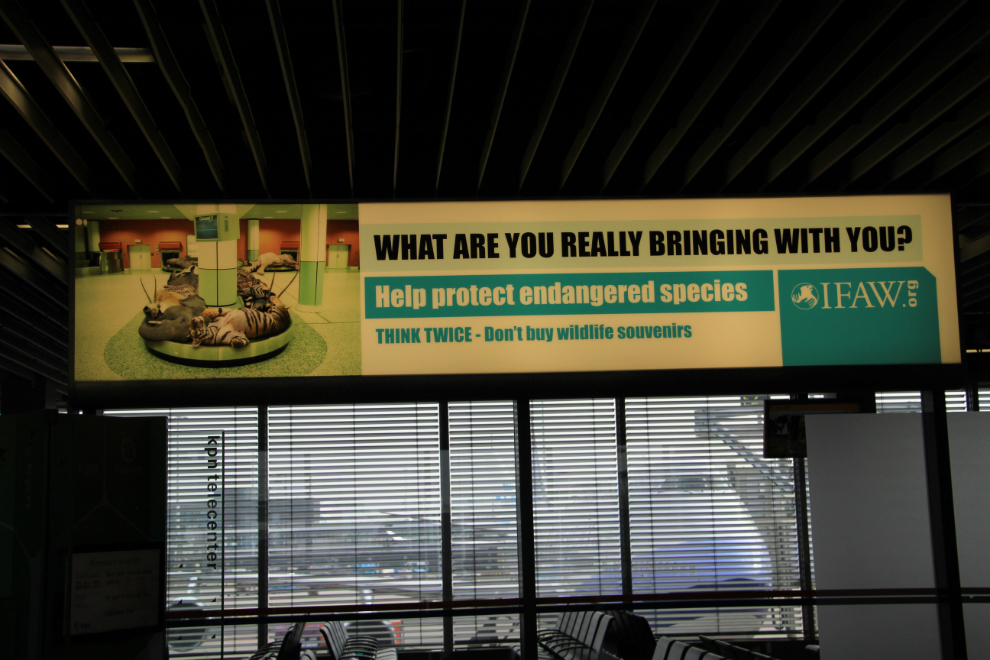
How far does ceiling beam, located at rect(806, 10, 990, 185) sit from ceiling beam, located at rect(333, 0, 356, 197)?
2.59 metres

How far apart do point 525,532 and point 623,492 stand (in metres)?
0.64

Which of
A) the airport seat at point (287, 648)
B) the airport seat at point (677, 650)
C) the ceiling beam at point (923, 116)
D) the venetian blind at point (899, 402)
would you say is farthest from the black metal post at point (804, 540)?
the airport seat at point (287, 648)

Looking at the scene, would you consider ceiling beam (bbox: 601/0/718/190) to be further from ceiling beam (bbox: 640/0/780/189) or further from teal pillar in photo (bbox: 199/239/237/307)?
teal pillar in photo (bbox: 199/239/237/307)

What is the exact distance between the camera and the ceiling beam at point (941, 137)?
383 centimetres

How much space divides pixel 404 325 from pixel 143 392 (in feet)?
4.71

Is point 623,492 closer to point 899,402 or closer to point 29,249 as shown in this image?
point 899,402

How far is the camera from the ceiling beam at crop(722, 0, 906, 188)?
312 cm

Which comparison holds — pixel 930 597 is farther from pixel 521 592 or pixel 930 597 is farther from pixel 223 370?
pixel 223 370

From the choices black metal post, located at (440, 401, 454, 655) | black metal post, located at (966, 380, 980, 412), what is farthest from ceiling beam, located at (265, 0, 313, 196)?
black metal post, located at (966, 380, 980, 412)

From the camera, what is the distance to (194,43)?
11.0 ft

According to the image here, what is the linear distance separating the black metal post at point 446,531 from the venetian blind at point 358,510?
0.03 metres

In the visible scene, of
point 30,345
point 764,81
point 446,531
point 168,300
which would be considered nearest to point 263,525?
point 446,531

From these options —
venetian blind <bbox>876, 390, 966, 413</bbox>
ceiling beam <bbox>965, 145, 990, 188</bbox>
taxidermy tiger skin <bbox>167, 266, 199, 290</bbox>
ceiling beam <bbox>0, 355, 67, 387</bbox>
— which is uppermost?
ceiling beam <bbox>965, 145, 990, 188</bbox>

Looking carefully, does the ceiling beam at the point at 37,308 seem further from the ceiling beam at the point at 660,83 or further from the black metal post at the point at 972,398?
the black metal post at the point at 972,398
